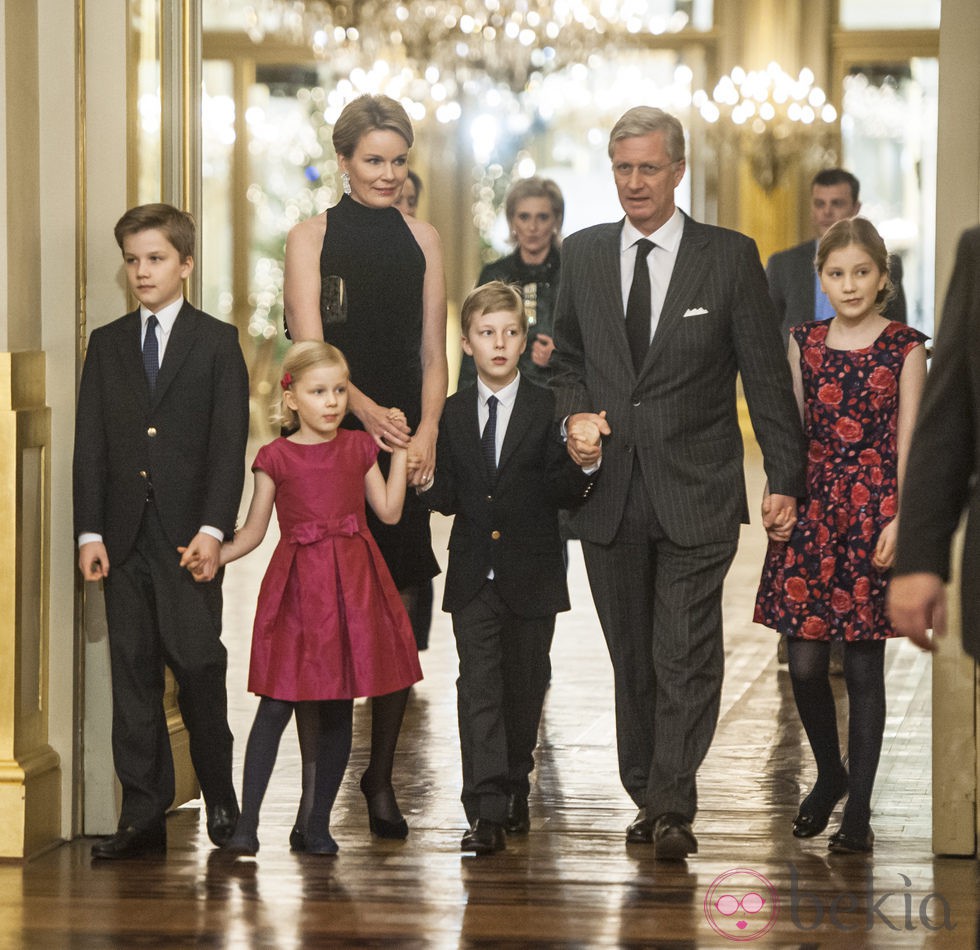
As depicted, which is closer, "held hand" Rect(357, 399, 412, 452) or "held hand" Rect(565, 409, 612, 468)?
"held hand" Rect(565, 409, 612, 468)

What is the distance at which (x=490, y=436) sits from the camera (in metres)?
4.09

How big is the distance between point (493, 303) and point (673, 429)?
0.51 metres

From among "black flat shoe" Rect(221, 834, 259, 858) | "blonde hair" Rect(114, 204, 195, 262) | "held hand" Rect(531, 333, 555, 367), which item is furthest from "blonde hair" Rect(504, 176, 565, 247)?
"black flat shoe" Rect(221, 834, 259, 858)

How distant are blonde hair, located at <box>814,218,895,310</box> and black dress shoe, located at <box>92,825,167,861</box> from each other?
6.78ft

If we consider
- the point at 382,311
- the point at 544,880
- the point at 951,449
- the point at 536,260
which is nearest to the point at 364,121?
the point at 382,311

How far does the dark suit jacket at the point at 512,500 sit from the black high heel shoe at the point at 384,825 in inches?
19.7

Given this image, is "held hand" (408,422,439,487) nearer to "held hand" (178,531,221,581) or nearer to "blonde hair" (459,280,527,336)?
"blonde hair" (459,280,527,336)

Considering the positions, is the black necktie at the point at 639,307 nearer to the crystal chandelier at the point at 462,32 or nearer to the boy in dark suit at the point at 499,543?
the boy in dark suit at the point at 499,543

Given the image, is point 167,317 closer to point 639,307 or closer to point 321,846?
point 639,307

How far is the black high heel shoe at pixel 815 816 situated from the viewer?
13.5 ft

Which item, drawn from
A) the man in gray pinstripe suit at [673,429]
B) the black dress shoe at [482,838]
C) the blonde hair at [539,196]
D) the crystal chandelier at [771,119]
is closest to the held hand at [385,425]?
the man in gray pinstripe suit at [673,429]

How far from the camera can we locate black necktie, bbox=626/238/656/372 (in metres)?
4.00

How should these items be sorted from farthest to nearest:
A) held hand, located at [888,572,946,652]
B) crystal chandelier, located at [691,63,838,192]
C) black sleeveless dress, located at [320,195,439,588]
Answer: crystal chandelier, located at [691,63,838,192] → black sleeveless dress, located at [320,195,439,588] → held hand, located at [888,572,946,652]

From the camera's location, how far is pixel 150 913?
11.4 ft
